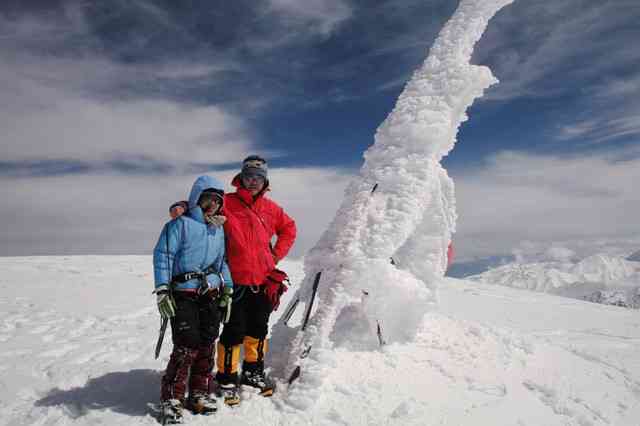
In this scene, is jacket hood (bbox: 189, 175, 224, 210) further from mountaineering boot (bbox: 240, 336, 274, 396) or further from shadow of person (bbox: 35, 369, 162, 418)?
shadow of person (bbox: 35, 369, 162, 418)

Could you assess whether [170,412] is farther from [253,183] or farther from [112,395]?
[253,183]

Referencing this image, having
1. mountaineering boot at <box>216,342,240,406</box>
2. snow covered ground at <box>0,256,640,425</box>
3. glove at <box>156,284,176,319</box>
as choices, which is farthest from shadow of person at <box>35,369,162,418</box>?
glove at <box>156,284,176,319</box>

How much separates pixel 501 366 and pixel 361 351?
185cm

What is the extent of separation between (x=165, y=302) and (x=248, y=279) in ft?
2.90

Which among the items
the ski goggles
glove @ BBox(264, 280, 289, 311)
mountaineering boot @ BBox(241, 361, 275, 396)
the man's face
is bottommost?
mountaineering boot @ BBox(241, 361, 275, 396)

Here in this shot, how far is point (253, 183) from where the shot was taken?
437 centimetres

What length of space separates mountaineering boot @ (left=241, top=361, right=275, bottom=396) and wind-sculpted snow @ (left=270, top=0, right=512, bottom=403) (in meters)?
0.26

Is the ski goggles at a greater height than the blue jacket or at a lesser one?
greater

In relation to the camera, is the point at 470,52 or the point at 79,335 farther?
the point at 79,335

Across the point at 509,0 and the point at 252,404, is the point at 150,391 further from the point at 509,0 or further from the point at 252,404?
the point at 509,0

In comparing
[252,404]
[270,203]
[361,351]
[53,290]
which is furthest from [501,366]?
[53,290]

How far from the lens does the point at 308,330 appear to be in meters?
4.56

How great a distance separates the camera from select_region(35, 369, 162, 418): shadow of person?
4.00m

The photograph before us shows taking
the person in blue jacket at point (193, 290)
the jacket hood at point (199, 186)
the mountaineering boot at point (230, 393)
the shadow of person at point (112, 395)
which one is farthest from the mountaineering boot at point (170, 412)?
the jacket hood at point (199, 186)
